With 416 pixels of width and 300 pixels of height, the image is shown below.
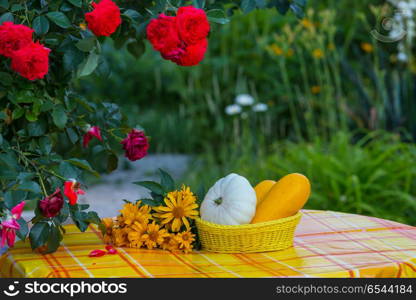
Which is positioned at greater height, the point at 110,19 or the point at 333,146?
the point at 110,19

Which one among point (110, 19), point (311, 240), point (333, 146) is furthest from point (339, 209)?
point (110, 19)

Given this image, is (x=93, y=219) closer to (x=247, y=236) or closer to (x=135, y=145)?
(x=135, y=145)

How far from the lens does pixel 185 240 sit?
2127 millimetres

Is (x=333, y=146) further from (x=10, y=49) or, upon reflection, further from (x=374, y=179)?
(x=10, y=49)

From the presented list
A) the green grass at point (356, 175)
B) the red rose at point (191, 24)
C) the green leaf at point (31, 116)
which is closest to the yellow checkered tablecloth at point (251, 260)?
the green leaf at point (31, 116)

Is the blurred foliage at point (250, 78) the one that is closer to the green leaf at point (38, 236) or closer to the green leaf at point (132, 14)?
the green leaf at point (132, 14)

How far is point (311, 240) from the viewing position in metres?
2.26

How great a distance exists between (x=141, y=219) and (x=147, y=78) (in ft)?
16.9

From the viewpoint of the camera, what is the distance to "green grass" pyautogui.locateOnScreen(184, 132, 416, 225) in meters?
4.03

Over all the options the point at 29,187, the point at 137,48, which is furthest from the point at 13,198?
the point at 137,48

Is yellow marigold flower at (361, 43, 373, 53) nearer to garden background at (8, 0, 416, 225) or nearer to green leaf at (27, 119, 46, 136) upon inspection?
garden background at (8, 0, 416, 225)

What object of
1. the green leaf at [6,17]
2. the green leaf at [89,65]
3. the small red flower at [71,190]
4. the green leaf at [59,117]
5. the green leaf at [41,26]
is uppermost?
the green leaf at [6,17]

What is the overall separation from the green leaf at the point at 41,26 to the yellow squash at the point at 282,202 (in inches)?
32.5

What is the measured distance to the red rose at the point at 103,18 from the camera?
6.59 ft
